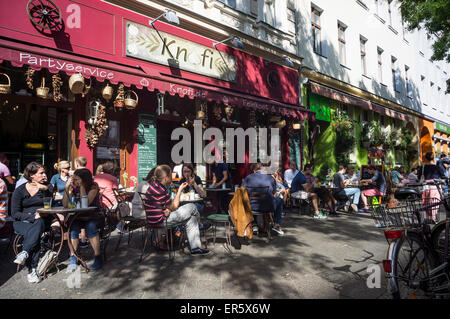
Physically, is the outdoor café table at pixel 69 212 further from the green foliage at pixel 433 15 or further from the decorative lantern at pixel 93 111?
the green foliage at pixel 433 15

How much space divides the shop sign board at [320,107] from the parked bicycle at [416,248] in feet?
31.4

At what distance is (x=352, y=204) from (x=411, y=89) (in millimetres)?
16590

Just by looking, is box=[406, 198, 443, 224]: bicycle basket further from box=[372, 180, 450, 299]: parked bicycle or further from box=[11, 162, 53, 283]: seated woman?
box=[11, 162, 53, 283]: seated woman

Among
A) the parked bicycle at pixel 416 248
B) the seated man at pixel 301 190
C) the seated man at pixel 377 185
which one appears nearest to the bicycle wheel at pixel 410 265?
the parked bicycle at pixel 416 248

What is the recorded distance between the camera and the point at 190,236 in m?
4.57

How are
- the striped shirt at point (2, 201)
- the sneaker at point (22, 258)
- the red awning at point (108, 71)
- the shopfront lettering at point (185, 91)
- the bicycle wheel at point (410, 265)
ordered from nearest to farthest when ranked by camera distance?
the bicycle wheel at point (410, 265) → the sneaker at point (22, 258) → the striped shirt at point (2, 201) → the red awning at point (108, 71) → the shopfront lettering at point (185, 91)

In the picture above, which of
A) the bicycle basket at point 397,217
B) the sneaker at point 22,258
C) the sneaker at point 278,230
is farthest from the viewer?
the sneaker at point 278,230

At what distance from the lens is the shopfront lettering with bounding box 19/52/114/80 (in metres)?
4.77

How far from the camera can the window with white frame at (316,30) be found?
41.9 ft

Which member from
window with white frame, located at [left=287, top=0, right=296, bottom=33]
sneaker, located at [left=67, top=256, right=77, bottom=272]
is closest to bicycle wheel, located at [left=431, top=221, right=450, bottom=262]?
sneaker, located at [left=67, top=256, right=77, bottom=272]

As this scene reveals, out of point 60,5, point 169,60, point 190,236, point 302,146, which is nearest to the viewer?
point 190,236

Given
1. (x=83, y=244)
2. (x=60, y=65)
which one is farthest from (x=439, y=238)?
(x=60, y=65)

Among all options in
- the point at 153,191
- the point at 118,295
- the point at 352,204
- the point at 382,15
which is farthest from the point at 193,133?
the point at 382,15

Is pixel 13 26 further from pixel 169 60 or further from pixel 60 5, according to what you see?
pixel 169 60
